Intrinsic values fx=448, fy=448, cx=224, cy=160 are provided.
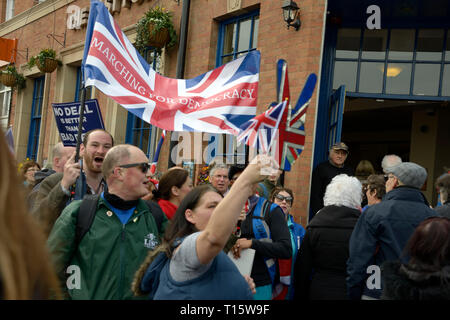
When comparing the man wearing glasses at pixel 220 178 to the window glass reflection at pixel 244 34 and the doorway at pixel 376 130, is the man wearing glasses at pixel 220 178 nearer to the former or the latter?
the window glass reflection at pixel 244 34

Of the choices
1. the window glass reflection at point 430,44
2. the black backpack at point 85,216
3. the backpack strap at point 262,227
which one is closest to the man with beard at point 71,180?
the black backpack at point 85,216

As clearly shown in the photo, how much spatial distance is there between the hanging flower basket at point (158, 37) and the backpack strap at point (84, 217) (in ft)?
22.5

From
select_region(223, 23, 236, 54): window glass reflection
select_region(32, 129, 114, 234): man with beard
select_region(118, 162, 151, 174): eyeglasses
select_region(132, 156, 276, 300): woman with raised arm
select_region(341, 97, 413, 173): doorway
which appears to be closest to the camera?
select_region(132, 156, 276, 300): woman with raised arm

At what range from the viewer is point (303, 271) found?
3.88 meters

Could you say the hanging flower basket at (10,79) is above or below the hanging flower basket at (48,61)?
below

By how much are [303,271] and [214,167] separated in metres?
1.41

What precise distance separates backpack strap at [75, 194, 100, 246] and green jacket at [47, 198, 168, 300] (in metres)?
0.02

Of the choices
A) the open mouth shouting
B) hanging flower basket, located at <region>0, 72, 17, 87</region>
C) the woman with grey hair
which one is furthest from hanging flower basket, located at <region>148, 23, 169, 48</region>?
hanging flower basket, located at <region>0, 72, 17, 87</region>

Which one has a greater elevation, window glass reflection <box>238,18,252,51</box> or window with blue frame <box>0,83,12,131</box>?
window glass reflection <box>238,18,252,51</box>

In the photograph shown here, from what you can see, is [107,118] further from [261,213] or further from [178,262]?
[178,262]

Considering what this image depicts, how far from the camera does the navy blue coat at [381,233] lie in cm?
338

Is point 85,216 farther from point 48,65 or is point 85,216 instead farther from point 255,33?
point 48,65

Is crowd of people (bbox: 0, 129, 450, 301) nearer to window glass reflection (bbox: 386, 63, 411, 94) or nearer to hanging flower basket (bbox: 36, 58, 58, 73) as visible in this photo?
window glass reflection (bbox: 386, 63, 411, 94)

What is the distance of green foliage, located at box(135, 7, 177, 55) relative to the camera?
8969mm
